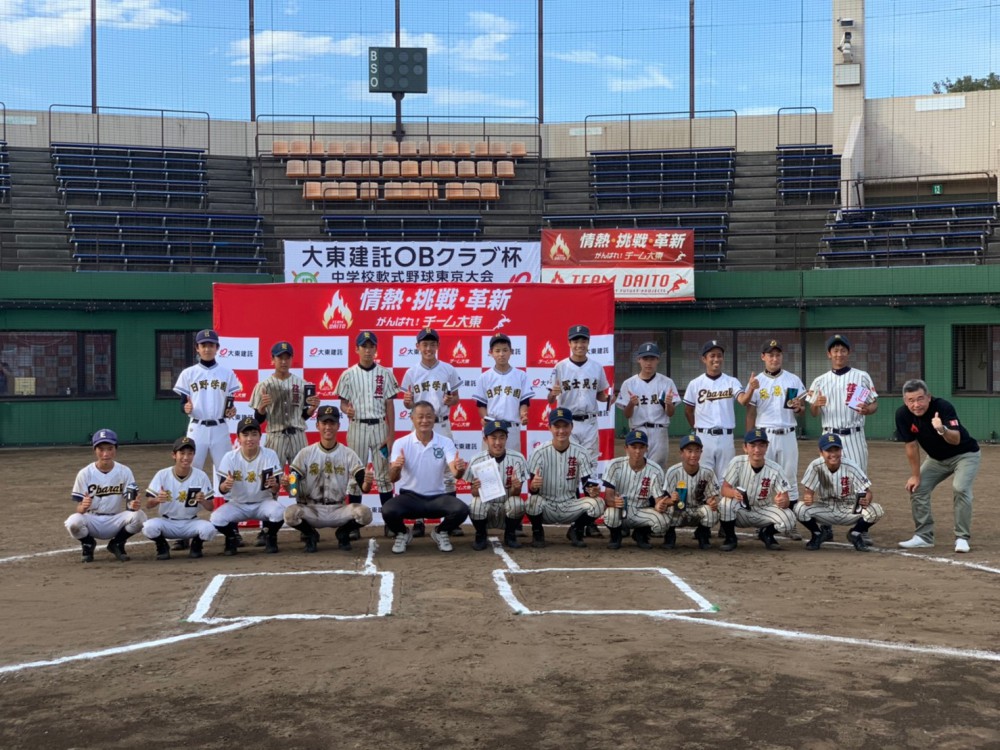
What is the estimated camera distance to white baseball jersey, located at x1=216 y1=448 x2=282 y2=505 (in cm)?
1066

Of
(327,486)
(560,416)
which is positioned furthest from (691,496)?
(327,486)

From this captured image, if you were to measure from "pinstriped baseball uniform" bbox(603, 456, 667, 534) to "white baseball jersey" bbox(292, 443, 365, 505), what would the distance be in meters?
2.62

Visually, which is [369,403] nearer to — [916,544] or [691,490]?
[691,490]

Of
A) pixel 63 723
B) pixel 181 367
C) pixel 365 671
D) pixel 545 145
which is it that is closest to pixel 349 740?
pixel 365 671

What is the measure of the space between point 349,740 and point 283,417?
6.94 meters

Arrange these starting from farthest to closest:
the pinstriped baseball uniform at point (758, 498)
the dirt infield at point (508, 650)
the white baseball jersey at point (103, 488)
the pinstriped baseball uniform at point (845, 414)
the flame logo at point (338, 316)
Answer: the flame logo at point (338, 316)
the pinstriped baseball uniform at point (845, 414)
the pinstriped baseball uniform at point (758, 498)
the white baseball jersey at point (103, 488)
the dirt infield at point (508, 650)

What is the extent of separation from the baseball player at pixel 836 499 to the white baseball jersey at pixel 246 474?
215 inches

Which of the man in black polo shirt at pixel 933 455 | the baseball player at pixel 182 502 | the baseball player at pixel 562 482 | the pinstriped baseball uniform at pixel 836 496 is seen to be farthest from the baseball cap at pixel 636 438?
the baseball player at pixel 182 502

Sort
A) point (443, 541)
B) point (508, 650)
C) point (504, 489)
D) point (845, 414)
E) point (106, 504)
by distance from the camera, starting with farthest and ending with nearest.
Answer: point (845, 414) < point (443, 541) < point (504, 489) < point (106, 504) < point (508, 650)

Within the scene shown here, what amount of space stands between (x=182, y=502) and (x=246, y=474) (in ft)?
2.27

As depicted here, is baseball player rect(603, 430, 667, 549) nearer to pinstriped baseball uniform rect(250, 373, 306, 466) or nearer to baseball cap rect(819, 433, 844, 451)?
baseball cap rect(819, 433, 844, 451)

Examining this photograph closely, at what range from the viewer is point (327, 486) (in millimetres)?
10766

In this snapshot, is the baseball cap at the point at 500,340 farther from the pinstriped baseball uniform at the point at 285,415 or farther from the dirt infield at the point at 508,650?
the dirt infield at the point at 508,650

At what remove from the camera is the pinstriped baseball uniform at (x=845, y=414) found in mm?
11242
